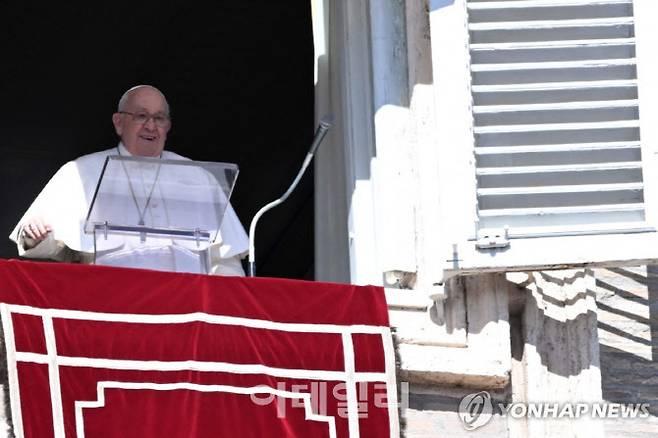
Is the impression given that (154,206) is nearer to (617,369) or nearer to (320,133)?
(320,133)

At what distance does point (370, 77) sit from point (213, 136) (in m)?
3.69

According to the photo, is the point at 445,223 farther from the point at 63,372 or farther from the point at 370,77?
the point at 63,372

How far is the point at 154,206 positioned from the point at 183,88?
13.2ft

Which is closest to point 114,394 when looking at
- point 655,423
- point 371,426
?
point 371,426

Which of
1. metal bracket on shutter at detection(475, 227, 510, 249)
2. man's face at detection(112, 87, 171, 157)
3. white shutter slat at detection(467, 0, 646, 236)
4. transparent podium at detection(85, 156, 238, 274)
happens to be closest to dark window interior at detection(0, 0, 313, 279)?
man's face at detection(112, 87, 171, 157)

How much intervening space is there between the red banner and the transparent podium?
0.99 ft

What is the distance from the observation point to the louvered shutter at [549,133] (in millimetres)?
8469

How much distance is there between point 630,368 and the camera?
9023mm

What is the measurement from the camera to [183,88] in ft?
40.8

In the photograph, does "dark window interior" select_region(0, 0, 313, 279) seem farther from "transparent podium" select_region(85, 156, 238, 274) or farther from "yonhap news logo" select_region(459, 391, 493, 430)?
"yonhap news logo" select_region(459, 391, 493, 430)

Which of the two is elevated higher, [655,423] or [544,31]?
[544,31]

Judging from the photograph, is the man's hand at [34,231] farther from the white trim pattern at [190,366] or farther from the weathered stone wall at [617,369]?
the weathered stone wall at [617,369]

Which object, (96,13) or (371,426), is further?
(96,13)

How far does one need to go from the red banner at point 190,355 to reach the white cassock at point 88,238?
38 centimetres
